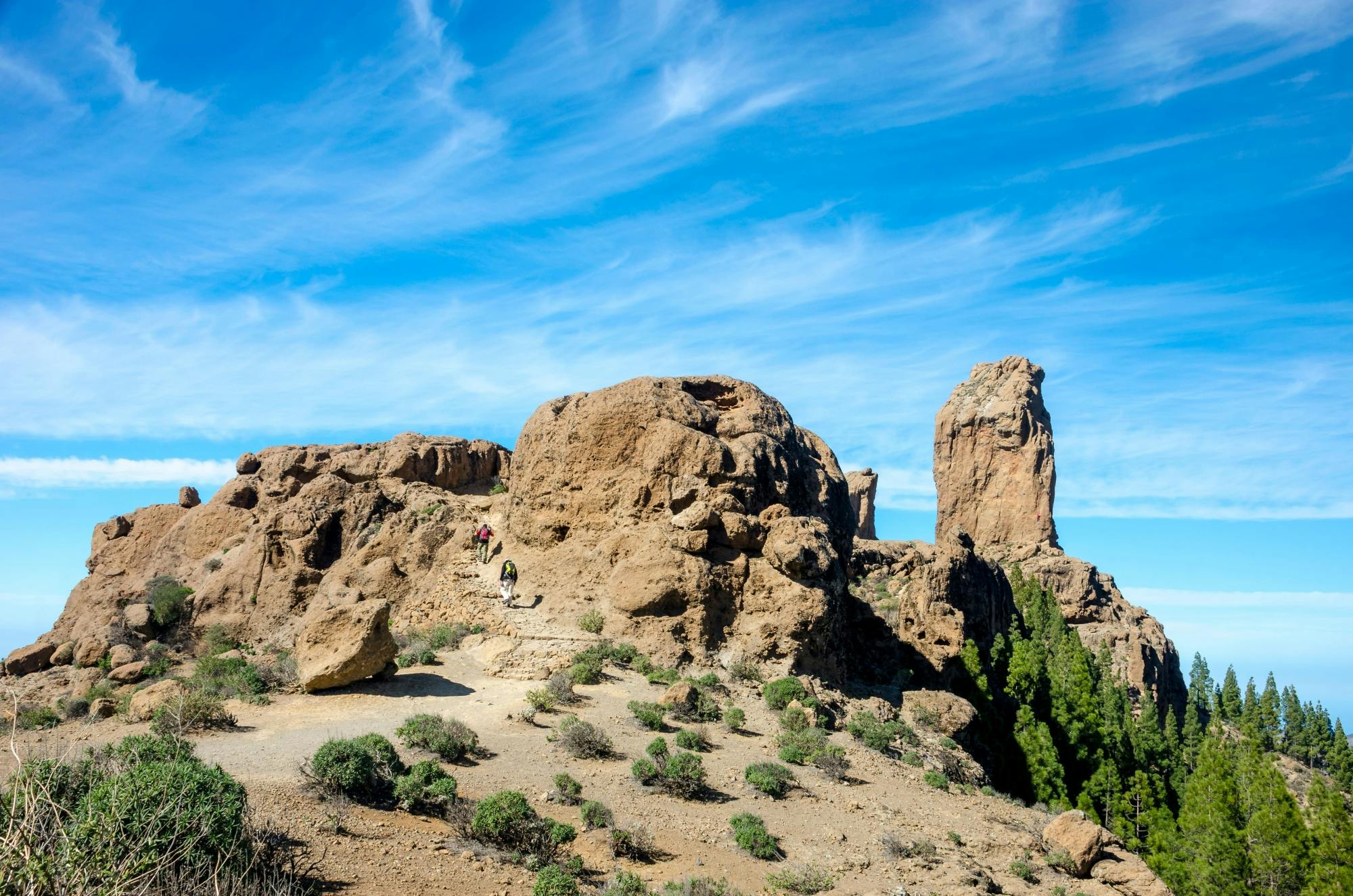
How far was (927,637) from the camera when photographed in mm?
29594

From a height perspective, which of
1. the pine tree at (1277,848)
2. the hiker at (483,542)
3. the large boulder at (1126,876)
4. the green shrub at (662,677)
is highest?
the hiker at (483,542)

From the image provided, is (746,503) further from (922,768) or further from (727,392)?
(922,768)

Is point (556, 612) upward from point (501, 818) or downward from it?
upward

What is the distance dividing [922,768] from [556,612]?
9597mm

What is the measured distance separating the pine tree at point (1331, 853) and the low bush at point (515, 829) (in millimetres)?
23877

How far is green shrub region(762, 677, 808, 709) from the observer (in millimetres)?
20578

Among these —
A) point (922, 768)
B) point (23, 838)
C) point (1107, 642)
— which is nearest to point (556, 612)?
point (922, 768)

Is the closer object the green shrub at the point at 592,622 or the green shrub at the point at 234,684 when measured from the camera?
the green shrub at the point at 234,684

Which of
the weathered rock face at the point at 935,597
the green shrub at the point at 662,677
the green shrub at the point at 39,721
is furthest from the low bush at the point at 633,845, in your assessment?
the weathered rock face at the point at 935,597

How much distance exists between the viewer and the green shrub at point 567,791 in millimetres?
14672

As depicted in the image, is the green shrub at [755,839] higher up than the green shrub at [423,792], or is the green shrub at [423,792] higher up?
the green shrub at [423,792]

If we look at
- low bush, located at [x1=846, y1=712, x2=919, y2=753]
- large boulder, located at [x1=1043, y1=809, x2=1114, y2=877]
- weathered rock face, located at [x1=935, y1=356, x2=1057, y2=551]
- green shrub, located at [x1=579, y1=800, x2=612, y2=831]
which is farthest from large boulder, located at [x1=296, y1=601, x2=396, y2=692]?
weathered rock face, located at [x1=935, y1=356, x2=1057, y2=551]

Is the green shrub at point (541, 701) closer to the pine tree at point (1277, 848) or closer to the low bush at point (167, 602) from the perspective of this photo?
the low bush at point (167, 602)

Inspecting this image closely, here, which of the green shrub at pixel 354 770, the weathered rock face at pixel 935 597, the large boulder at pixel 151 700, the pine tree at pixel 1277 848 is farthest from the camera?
the weathered rock face at pixel 935 597
